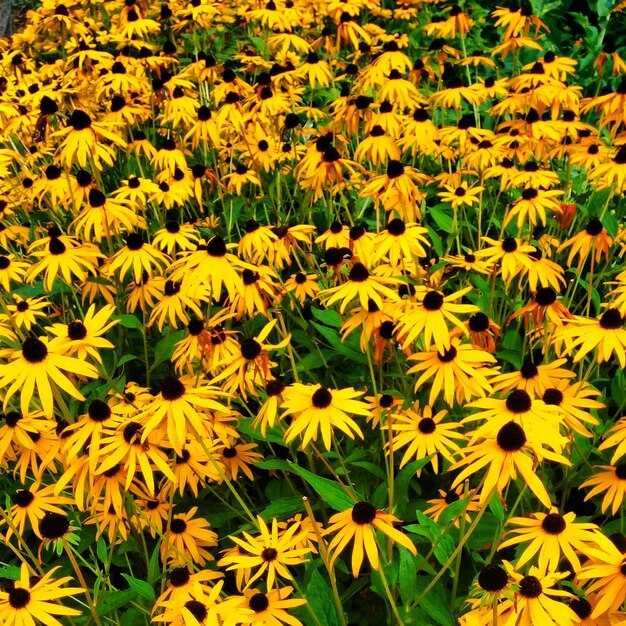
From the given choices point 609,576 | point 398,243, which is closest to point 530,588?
point 609,576

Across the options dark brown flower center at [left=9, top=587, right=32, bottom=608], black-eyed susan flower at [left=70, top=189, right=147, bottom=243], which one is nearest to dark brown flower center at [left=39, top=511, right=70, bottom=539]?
dark brown flower center at [left=9, top=587, right=32, bottom=608]

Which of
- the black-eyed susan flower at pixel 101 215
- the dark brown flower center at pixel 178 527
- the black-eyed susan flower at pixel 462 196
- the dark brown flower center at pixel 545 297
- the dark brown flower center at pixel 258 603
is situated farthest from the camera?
the black-eyed susan flower at pixel 462 196

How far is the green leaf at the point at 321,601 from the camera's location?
5.94 ft

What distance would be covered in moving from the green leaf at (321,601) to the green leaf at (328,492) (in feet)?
0.68

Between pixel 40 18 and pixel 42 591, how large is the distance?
5108 millimetres

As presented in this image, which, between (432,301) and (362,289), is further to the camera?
(362,289)

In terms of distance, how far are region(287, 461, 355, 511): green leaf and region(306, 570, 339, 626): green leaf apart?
0.21 m

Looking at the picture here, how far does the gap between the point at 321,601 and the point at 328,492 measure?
30 cm

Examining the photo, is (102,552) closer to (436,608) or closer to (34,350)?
(34,350)

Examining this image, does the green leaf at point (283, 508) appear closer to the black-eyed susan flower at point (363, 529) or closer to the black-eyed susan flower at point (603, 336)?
the black-eyed susan flower at point (363, 529)

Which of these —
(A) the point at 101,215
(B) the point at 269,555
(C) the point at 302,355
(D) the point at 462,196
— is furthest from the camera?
(D) the point at 462,196

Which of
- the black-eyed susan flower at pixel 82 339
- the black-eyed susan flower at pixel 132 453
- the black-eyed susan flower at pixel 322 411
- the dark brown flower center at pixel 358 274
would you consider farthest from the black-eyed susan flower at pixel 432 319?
the black-eyed susan flower at pixel 82 339

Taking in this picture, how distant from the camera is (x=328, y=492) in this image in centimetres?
177

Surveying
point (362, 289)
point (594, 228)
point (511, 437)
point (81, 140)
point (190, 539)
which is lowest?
point (190, 539)
